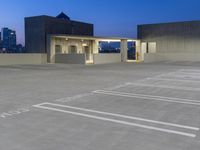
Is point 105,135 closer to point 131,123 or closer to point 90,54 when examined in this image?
point 131,123

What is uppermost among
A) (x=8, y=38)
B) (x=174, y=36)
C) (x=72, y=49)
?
(x=8, y=38)

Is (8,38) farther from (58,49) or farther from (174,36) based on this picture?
(174,36)

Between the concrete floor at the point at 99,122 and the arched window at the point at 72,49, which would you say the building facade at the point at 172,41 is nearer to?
the arched window at the point at 72,49

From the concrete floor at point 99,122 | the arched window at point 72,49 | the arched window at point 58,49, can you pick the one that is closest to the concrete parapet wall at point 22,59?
the arched window at point 58,49

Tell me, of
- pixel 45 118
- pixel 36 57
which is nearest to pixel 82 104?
pixel 45 118

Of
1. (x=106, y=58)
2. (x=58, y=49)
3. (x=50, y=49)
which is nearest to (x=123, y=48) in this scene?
(x=106, y=58)

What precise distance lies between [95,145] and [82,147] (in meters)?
0.18

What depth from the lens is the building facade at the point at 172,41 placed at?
3184 cm

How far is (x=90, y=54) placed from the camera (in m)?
32.5

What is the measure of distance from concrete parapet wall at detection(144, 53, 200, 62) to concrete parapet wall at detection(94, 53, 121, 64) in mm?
3770

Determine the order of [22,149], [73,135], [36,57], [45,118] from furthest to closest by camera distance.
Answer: [36,57] → [45,118] → [73,135] → [22,149]

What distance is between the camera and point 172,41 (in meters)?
33.2

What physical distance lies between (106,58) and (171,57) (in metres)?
8.19

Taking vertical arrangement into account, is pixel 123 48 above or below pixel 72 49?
above
